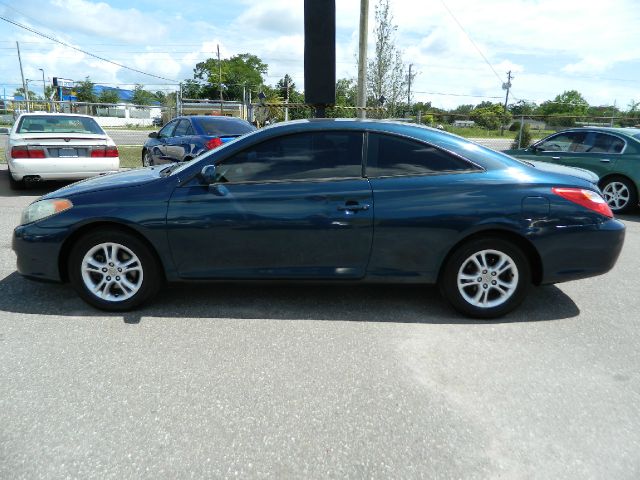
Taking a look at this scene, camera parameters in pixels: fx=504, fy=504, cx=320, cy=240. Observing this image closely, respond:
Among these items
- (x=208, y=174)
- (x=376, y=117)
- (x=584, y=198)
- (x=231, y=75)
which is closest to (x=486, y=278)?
(x=584, y=198)

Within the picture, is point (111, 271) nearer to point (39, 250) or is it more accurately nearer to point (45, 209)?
point (39, 250)

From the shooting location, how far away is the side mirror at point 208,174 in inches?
151

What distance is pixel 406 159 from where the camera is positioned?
392 centimetres

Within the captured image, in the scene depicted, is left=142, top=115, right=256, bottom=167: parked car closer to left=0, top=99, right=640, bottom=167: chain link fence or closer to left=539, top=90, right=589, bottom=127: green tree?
left=0, top=99, right=640, bottom=167: chain link fence

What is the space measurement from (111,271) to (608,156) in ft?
27.8

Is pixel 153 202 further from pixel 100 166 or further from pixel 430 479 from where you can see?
pixel 100 166

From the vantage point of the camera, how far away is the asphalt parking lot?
235cm

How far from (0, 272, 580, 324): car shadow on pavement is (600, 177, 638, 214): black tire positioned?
5.21 metres

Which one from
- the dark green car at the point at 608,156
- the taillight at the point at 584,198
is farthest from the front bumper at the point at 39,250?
the dark green car at the point at 608,156

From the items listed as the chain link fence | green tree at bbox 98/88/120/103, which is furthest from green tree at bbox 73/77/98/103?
the chain link fence

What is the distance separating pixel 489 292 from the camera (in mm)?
3959

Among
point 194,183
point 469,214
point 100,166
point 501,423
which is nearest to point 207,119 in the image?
point 100,166

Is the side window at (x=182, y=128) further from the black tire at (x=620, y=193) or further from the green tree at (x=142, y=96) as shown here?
the green tree at (x=142, y=96)

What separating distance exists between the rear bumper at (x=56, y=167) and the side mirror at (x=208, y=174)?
638 centimetres
